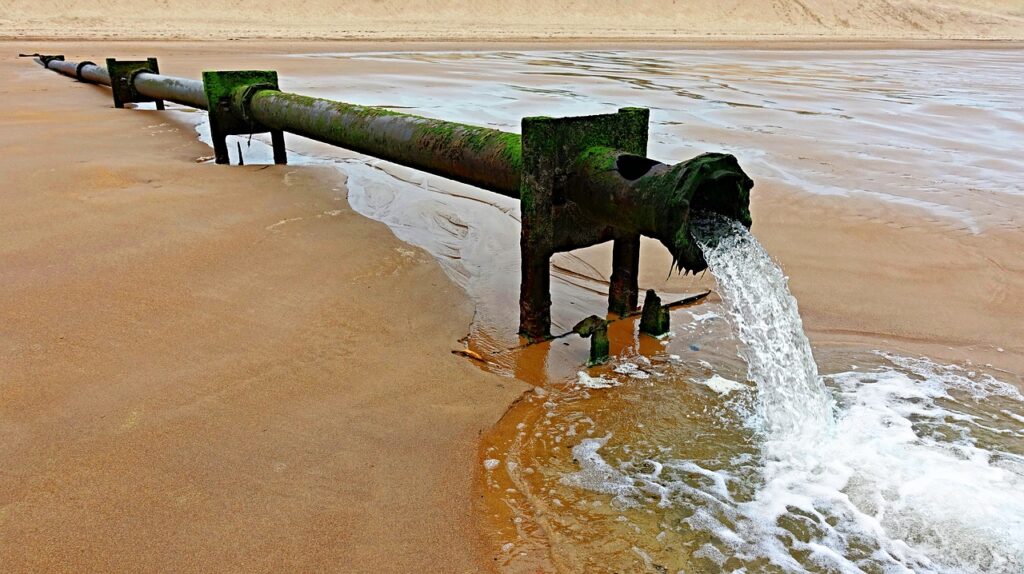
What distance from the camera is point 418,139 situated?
11.6 ft

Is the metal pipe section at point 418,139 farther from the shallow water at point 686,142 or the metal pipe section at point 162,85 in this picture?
the metal pipe section at point 162,85

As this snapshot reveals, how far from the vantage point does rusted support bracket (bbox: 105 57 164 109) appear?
8.35m

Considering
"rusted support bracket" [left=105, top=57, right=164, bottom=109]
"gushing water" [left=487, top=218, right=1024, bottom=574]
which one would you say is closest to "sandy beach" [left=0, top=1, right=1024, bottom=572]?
"gushing water" [left=487, top=218, right=1024, bottom=574]

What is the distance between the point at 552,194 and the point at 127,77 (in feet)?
24.5

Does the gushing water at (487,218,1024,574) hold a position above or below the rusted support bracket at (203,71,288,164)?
below

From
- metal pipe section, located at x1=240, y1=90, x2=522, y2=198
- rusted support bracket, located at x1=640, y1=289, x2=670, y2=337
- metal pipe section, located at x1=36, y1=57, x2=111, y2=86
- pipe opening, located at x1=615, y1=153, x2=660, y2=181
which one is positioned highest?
pipe opening, located at x1=615, y1=153, x2=660, y2=181

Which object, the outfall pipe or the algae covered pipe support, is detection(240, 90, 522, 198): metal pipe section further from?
the outfall pipe

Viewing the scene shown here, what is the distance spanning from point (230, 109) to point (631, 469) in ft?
15.0

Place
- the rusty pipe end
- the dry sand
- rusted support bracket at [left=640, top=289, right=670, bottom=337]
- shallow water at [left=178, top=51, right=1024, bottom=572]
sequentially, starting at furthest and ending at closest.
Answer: rusted support bracket at [left=640, top=289, right=670, bottom=337] → the rusty pipe end → shallow water at [left=178, top=51, right=1024, bottom=572] → the dry sand

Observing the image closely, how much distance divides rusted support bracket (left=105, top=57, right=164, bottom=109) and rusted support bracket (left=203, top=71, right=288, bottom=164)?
10.5 feet

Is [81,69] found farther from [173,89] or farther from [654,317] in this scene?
[654,317]

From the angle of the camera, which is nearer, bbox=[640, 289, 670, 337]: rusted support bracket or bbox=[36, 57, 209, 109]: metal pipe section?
bbox=[640, 289, 670, 337]: rusted support bracket

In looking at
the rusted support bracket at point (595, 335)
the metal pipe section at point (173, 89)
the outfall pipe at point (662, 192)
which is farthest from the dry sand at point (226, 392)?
the metal pipe section at point (173, 89)

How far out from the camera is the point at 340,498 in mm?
2025
